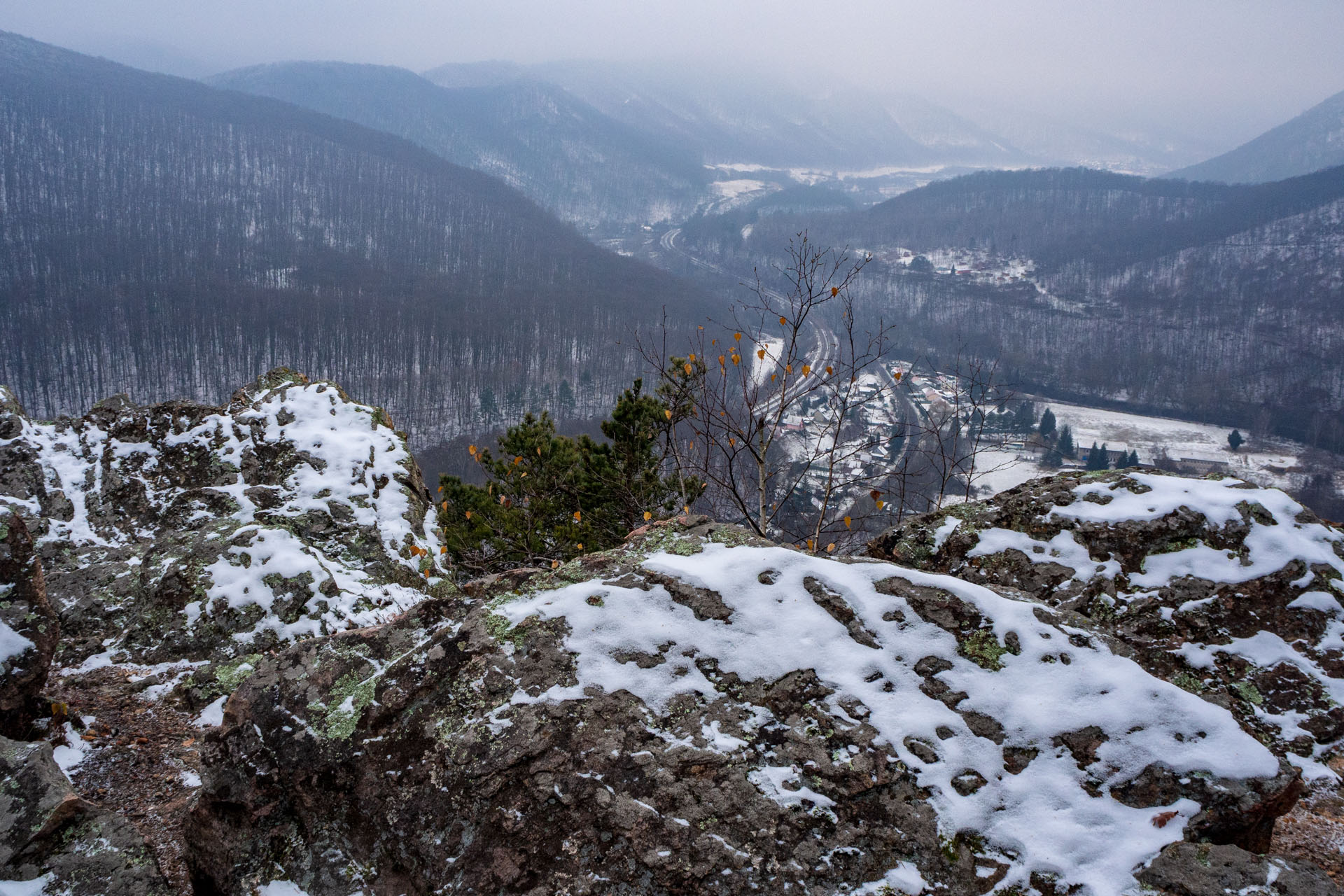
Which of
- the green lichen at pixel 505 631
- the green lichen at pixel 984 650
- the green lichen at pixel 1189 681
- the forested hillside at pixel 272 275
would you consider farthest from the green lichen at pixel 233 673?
the forested hillside at pixel 272 275

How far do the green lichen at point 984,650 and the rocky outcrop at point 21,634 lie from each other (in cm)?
700

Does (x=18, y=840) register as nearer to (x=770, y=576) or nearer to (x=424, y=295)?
(x=770, y=576)

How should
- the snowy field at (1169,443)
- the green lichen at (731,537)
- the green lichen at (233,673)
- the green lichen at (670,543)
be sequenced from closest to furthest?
the green lichen at (670,543), the green lichen at (731,537), the green lichen at (233,673), the snowy field at (1169,443)

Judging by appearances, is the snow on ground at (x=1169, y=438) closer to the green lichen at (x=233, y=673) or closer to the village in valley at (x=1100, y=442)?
the village in valley at (x=1100, y=442)

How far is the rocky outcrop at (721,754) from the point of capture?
3525 mm

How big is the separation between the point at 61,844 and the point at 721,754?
3781mm

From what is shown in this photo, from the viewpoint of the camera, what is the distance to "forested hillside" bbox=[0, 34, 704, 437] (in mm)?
96875

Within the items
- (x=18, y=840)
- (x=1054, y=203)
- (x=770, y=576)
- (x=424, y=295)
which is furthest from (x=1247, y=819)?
(x=1054, y=203)

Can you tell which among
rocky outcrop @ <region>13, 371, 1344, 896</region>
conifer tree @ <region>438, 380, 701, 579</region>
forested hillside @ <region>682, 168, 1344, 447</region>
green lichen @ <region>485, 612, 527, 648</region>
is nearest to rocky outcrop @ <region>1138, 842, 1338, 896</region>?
rocky outcrop @ <region>13, 371, 1344, 896</region>

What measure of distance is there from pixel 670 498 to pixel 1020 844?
12417mm

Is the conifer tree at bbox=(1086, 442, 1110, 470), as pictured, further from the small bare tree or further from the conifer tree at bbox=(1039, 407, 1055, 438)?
Answer: the small bare tree

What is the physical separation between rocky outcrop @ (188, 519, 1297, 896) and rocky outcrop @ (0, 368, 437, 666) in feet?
15.5

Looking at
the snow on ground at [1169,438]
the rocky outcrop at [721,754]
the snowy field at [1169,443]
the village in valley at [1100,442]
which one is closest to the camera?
the rocky outcrop at [721,754]

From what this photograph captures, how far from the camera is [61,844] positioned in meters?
3.88
